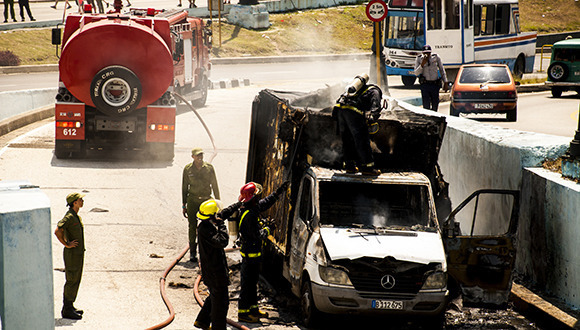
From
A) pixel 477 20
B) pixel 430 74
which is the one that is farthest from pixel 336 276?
pixel 477 20

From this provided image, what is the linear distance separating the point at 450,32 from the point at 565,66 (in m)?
4.45

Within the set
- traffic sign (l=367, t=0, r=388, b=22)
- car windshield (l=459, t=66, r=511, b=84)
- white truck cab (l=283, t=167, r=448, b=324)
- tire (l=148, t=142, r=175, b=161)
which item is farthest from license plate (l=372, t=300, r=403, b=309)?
car windshield (l=459, t=66, r=511, b=84)

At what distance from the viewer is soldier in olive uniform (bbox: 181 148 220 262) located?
1145cm

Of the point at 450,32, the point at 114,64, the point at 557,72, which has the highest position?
the point at 450,32

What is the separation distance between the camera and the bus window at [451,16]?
30281 mm

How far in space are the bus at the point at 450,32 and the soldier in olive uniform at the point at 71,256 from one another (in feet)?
76.6

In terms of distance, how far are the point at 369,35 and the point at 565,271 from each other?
1521 inches

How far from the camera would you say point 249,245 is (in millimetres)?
9328

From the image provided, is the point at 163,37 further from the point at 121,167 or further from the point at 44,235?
the point at 44,235

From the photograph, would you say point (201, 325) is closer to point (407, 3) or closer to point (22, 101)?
point (22, 101)

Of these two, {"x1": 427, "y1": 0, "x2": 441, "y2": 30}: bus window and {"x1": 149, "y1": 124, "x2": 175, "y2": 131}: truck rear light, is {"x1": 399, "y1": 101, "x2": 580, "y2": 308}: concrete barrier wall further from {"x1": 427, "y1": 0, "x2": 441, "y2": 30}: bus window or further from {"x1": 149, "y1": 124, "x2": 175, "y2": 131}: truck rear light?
{"x1": 427, "y1": 0, "x2": 441, "y2": 30}: bus window

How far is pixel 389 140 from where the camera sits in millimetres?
10422

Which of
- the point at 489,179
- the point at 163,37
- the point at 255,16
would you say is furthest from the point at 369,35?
the point at 489,179

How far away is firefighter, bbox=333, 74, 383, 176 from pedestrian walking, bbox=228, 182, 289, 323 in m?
1.27
